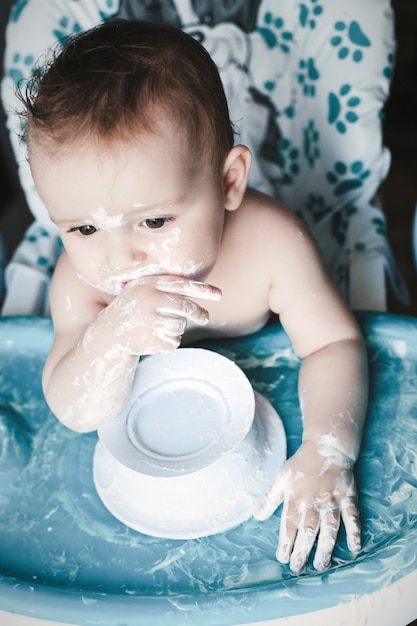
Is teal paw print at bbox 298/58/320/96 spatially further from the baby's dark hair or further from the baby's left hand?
the baby's left hand

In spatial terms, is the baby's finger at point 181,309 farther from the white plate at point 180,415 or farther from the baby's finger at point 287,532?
the baby's finger at point 287,532

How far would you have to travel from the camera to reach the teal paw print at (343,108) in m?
1.37

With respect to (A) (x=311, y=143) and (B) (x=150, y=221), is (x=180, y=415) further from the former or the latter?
(A) (x=311, y=143)

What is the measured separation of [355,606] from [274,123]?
1049 mm

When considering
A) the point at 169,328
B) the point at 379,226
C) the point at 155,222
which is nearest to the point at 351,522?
the point at 169,328

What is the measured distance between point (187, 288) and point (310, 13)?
0.81m

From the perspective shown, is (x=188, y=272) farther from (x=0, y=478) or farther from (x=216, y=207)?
(x=0, y=478)

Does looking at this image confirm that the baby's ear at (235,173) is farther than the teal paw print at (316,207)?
No

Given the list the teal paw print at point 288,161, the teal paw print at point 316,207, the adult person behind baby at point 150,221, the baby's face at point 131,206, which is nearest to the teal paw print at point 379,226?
the teal paw print at point 316,207

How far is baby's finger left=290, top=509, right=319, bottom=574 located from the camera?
30.9 inches

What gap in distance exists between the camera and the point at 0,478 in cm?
93

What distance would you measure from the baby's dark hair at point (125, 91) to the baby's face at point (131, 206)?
20 millimetres

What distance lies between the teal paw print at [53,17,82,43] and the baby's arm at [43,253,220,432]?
706 mm

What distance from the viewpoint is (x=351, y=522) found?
81 cm
